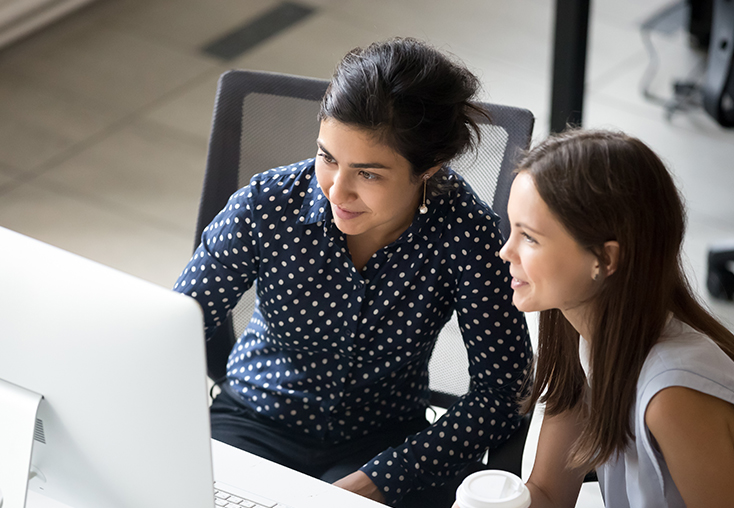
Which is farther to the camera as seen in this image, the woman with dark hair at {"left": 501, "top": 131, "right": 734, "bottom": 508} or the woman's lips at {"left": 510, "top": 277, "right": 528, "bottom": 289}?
the woman's lips at {"left": 510, "top": 277, "right": 528, "bottom": 289}

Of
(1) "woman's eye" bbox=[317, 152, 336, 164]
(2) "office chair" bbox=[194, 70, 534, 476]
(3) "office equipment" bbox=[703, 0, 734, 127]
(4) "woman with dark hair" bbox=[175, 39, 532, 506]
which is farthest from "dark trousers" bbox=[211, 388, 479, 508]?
(3) "office equipment" bbox=[703, 0, 734, 127]

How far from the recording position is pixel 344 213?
1294 mm

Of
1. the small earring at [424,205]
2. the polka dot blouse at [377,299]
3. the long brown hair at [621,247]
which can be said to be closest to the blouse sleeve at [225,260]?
the polka dot blouse at [377,299]

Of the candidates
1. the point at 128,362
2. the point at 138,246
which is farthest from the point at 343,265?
the point at 138,246

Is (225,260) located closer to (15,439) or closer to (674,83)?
(15,439)

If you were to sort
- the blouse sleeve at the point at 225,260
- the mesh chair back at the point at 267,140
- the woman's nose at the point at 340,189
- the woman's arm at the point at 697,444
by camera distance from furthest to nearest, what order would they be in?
the mesh chair back at the point at 267,140
the blouse sleeve at the point at 225,260
the woman's nose at the point at 340,189
the woman's arm at the point at 697,444

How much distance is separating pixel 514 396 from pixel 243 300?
0.52 meters

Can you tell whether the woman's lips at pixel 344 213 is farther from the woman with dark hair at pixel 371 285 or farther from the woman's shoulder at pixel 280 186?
the woman's shoulder at pixel 280 186

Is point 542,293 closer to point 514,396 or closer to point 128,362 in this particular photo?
point 514,396

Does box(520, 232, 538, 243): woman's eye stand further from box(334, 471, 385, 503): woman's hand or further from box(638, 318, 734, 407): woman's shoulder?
box(334, 471, 385, 503): woman's hand

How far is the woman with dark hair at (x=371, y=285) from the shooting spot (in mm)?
1277

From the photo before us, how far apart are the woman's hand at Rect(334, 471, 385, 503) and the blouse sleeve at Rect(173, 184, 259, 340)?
1.10ft

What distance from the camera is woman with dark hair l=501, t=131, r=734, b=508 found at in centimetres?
105

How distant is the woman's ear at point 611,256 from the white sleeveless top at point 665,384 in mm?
125
